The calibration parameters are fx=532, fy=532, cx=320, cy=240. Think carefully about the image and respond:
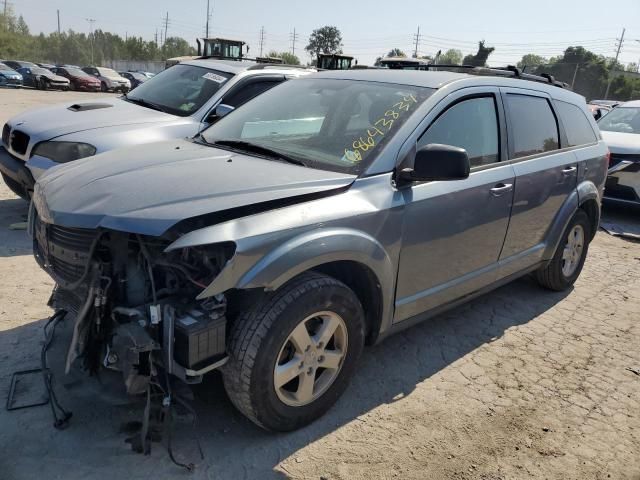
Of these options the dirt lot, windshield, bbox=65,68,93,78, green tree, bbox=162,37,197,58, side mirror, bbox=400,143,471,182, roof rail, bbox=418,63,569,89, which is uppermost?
green tree, bbox=162,37,197,58

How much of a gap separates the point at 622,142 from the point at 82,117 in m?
7.74

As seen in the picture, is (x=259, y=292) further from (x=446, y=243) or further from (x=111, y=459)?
(x=446, y=243)

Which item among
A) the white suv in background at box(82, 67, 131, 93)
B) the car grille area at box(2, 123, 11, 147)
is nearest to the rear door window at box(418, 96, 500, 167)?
the car grille area at box(2, 123, 11, 147)

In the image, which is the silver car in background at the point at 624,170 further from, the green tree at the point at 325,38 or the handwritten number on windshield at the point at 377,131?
the green tree at the point at 325,38

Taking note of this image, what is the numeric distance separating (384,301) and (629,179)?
659 cm

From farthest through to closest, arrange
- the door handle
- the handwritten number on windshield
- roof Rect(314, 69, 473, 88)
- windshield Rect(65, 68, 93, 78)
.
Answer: windshield Rect(65, 68, 93, 78)
the door handle
roof Rect(314, 69, 473, 88)
the handwritten number on windshield

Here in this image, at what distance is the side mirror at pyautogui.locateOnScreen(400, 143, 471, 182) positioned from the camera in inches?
111

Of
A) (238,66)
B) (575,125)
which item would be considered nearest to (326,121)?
(575,125)

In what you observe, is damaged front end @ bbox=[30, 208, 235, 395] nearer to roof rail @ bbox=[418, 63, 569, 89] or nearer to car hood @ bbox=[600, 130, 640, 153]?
roof rail @ bbox=[418, 63, 569, 89]

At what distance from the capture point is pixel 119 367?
2455 millimetres

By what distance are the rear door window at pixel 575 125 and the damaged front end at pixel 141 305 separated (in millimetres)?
3505

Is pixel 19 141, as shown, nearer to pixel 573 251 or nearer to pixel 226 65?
pixel 226 65

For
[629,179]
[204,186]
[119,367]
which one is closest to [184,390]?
[119,367]

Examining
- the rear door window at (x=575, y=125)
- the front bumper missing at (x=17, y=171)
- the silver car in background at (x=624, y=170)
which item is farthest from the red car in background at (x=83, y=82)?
the rear door window at (x=575, y=125)
